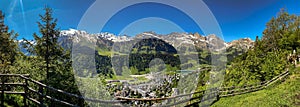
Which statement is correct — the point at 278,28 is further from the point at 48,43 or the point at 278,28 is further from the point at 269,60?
the point at 48,43

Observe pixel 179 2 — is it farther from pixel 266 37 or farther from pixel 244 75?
pixel 266 37

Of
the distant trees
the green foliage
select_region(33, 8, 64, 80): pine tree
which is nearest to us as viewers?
select_region(33, 8, 64, 80): pine tree

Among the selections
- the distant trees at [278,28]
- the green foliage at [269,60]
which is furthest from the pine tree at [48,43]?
the distant trees at [278,28]

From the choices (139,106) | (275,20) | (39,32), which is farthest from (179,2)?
(275,20)

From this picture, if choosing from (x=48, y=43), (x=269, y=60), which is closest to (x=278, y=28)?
(x=269, y=60)

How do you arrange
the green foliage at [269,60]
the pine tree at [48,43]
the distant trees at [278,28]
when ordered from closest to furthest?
the pine tree at [48,43]
the green foliage at [269,60]
the distant trees at [278,28]

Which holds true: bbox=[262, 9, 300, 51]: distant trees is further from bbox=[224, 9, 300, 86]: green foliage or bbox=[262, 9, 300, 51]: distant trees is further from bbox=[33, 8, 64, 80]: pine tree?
bbox=[33, 8, 64, 80]: pine tree

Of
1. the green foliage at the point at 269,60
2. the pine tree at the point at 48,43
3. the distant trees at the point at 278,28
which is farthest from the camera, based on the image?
the distant trees at the point at 278,28

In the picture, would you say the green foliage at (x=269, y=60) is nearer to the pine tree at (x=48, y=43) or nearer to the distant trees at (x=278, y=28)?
the distant trees at (x=278, y=28)

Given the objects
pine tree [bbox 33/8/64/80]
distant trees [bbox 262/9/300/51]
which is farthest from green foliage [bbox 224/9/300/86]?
pine tree [bbox 33/8/64/80]

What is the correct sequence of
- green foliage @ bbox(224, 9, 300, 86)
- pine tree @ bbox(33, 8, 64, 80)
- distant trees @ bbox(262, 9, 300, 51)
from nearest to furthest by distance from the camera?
pine tree @ bbox(33, 8, 64, 80) → green foliage @ bbox(224, 9, 300, 86) → distant trees @ bbox(262, 9, 300, 51)

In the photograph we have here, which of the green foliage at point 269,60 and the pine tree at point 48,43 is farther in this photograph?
the green foliage at point 269,60

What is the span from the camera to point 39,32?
976 inches

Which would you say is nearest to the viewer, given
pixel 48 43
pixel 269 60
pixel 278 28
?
pixel 48 43
